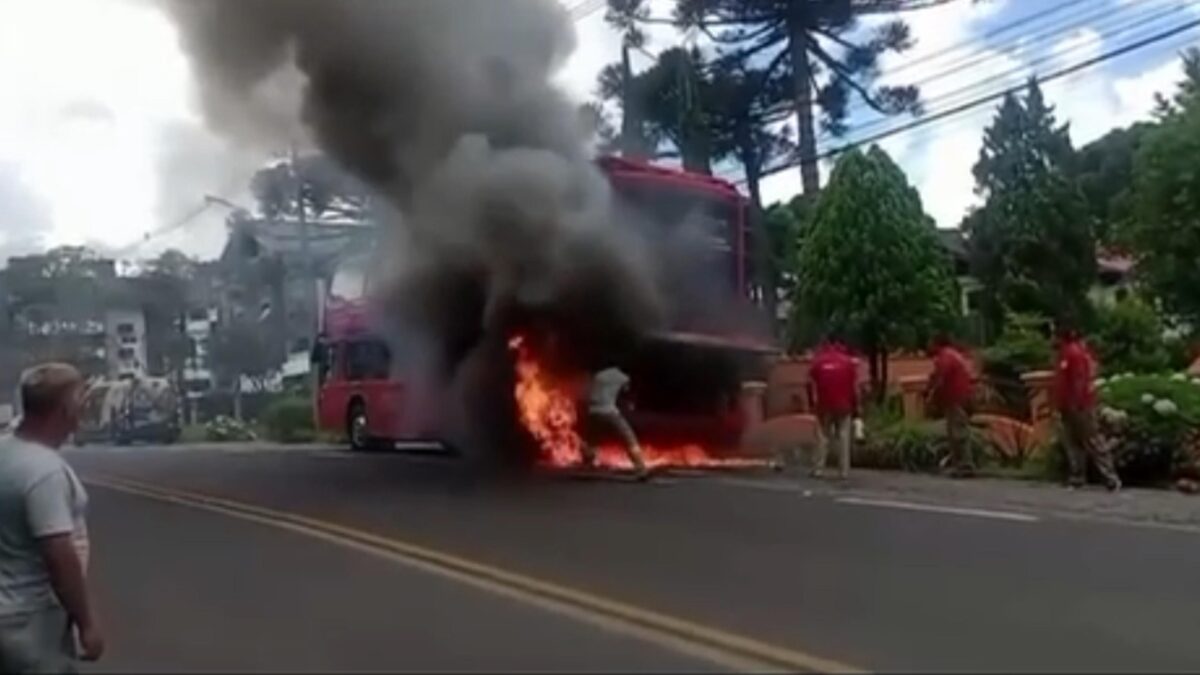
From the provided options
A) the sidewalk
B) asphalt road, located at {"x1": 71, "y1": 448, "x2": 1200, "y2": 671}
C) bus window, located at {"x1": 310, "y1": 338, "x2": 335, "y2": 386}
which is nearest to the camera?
asphalt road, located at {"x1": 71, "y1": 448, "x2": 1200, "y2": 671}

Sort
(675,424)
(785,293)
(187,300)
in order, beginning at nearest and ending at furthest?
(675,424) → (785,293) → (187,300)

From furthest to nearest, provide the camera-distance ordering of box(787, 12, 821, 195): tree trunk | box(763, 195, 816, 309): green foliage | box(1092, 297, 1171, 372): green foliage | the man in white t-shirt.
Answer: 1. box(763, 195, 816, 309): green foliage
2. box(787, 12, 821, 195): tree trunk
3. box(1092, 297, 1171, 372): green foliage
4. the man in white t-shirt

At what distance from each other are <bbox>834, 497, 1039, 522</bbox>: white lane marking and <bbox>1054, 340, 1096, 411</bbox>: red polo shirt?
221 cm

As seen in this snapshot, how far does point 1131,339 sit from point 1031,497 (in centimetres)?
1800

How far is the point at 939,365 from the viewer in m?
17.8

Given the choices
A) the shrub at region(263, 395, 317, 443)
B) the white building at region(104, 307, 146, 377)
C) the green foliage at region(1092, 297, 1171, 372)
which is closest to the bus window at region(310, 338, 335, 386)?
the shrub at region(263, 395, 317, 443)

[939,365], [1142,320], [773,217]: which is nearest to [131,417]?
[773,217]

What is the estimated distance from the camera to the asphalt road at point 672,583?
758 cm

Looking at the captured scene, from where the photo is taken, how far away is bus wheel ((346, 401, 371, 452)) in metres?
28.1

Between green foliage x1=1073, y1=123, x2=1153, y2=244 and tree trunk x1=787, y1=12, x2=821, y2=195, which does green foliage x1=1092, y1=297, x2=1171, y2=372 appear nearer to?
tree trunk x1=787, y1=12, x2=821, y2=195

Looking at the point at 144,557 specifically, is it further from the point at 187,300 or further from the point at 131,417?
the point at 187,300

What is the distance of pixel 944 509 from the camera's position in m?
14.3

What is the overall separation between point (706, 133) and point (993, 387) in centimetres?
1123

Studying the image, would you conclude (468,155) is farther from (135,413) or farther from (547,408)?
(135,413)
